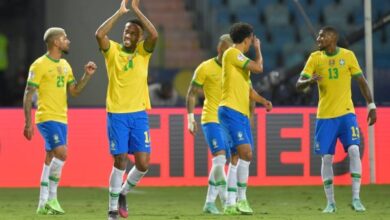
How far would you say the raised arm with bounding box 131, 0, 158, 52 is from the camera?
11.3m

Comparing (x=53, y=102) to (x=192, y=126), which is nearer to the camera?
(x=53, y=102)

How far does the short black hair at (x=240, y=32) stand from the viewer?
41.7ft

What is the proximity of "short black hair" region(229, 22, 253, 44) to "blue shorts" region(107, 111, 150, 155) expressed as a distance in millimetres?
1475

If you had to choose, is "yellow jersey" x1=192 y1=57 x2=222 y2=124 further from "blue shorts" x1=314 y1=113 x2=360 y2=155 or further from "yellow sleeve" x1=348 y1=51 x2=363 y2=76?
"yellow sleeve" x1=348 y1=51 x2=363 y2=76

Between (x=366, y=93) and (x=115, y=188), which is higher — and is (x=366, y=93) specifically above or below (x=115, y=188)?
above

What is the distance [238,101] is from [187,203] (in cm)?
246

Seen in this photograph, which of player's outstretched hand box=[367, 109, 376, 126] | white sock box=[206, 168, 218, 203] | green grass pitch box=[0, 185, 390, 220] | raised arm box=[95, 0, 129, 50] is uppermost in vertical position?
raised arm box=[95, 0, 129, 50]

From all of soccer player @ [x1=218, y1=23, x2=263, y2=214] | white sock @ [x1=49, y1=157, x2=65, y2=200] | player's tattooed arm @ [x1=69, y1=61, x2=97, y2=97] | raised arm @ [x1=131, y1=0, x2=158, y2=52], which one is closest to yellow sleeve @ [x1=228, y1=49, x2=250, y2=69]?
soccer player @ [x1=218, y1=23, x2=263, y2=214]

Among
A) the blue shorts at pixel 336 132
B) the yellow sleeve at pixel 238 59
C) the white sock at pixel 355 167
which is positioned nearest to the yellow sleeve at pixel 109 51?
the yellow sleeve at pixel 238 59

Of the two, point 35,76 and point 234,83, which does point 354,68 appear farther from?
point 35,76

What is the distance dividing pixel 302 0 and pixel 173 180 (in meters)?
6.34

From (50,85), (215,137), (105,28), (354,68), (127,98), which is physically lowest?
(215,137)

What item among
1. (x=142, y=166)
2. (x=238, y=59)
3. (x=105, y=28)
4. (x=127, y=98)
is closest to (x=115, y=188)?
(x=142, y=166)

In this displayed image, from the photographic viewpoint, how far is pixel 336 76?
43.4 feet
